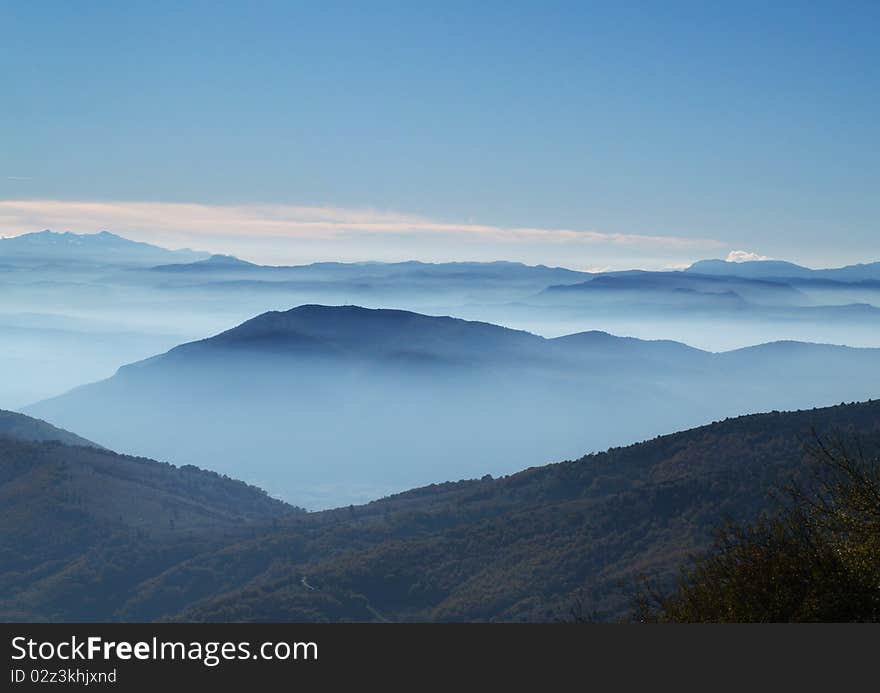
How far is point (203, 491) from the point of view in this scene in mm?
134375

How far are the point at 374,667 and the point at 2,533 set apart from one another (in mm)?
104806

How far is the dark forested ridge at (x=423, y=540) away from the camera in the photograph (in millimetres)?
63469

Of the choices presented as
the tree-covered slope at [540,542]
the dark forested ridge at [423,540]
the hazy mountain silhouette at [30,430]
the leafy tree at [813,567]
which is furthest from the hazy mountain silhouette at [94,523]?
the leafy tree at [813,567]

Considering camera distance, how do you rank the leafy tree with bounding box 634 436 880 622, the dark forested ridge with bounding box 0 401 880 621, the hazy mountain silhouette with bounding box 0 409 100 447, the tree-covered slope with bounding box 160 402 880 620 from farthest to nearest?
the hazy mountain silhouette with bounding box 0 409 100 447, the dark forested ridge with bounding box 0 401 880 621, the tree-covered slope with bounding box 160 402 880 620, the leafy tree with bounding box 634 436 880 622

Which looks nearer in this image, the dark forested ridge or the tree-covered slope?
the tree-covered slope

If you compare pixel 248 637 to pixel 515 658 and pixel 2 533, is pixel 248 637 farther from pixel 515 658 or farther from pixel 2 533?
pixel 2 533

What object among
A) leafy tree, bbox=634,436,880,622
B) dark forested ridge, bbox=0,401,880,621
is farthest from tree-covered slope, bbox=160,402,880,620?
leafy tree, bbox=634,436,880,622

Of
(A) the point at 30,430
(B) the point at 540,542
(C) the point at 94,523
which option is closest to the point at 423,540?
(B) the point at 540,542

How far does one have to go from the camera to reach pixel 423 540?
254 feet

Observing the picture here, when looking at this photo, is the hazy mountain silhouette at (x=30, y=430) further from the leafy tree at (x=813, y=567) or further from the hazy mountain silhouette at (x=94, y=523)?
the leafy tree at (x=813, y=567)

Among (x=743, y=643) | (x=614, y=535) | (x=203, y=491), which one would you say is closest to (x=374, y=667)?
(x=743, y=643)

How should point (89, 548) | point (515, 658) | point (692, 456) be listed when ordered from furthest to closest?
point (89, 548) → point (692, 456) → point (515, 658)

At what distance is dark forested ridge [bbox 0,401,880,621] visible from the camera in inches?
2499

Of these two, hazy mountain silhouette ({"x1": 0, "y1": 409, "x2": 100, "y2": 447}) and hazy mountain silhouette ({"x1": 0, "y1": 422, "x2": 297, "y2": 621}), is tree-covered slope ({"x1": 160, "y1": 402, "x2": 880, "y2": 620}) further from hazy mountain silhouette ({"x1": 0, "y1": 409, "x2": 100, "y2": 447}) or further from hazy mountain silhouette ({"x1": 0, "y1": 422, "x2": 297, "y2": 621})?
hazy mountain silhouette ({"x1": 0, "y1": 409, "x2": 100, "y2": 447})
